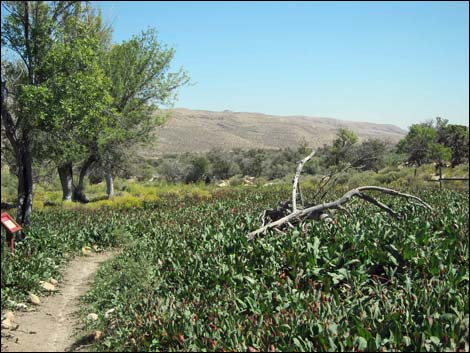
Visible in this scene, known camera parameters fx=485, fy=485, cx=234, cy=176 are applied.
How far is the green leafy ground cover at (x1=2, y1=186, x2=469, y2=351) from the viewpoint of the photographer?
4.65 metres

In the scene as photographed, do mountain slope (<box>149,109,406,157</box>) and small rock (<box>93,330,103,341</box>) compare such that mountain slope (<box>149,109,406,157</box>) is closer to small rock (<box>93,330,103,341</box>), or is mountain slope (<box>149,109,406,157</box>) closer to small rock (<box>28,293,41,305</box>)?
small rock (<box>28,293,41,305</box>)

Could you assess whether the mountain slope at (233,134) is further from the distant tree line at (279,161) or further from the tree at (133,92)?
the tree at (133,92)

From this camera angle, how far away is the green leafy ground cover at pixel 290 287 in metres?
4.65

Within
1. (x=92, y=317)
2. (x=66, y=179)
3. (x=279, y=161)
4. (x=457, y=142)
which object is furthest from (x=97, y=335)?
(x=279, y=161)

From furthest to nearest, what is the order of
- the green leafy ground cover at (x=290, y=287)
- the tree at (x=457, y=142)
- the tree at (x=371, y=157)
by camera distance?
the tree at (x=457, y=142)
the tree at (x=371, y=157)
the green leafy ground cover at (x=290, y=287)

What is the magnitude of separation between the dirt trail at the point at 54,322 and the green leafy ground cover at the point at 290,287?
0.31m

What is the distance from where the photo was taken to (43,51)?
40.0ft

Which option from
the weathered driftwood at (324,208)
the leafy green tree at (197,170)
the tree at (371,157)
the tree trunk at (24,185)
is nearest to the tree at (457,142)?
the tree at (371,157)

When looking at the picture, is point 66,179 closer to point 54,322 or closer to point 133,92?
point 133,92

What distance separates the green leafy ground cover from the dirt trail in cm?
31

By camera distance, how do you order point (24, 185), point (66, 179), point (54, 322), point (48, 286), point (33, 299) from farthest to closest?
point (66, 179) → point (24, 185) → point (48, 286) → point (33, 299) → point (54, 322)

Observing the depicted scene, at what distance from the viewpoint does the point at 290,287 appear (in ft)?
19.8

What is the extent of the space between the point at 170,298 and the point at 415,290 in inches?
124

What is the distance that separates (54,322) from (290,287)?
3.65 metres
